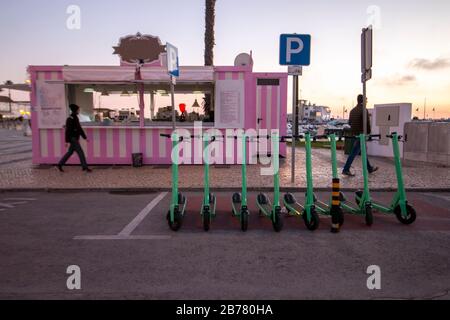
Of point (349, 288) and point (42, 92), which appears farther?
point (42, 92)

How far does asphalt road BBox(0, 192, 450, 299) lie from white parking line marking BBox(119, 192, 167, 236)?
0.05ft

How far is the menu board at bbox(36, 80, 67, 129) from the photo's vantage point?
1153cm

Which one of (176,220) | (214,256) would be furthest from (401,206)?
(176,220)

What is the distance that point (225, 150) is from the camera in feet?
39.9

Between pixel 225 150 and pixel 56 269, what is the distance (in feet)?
28.3

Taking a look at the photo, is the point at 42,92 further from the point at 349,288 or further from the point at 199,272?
the point at 349,288

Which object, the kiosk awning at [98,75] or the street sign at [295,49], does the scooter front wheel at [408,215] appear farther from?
the kiosk awning at [98,75]

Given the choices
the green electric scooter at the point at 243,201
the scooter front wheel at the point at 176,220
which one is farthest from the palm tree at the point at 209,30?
the scooter front wheel at the point at 176,220

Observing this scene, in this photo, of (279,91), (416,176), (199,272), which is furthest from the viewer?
(279,91)

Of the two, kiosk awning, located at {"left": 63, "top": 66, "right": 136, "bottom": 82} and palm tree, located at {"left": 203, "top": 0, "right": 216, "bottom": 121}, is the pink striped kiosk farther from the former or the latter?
palm tree, located at {"left": 203, "top": 0, "right": 216, "bottom": 121}

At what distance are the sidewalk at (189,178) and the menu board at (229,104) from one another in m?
1.44

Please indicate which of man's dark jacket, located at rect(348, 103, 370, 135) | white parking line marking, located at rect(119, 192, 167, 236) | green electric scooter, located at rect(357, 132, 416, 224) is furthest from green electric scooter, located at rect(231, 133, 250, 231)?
man's dark jacket, located at rect(348, 103, 370, 135)
